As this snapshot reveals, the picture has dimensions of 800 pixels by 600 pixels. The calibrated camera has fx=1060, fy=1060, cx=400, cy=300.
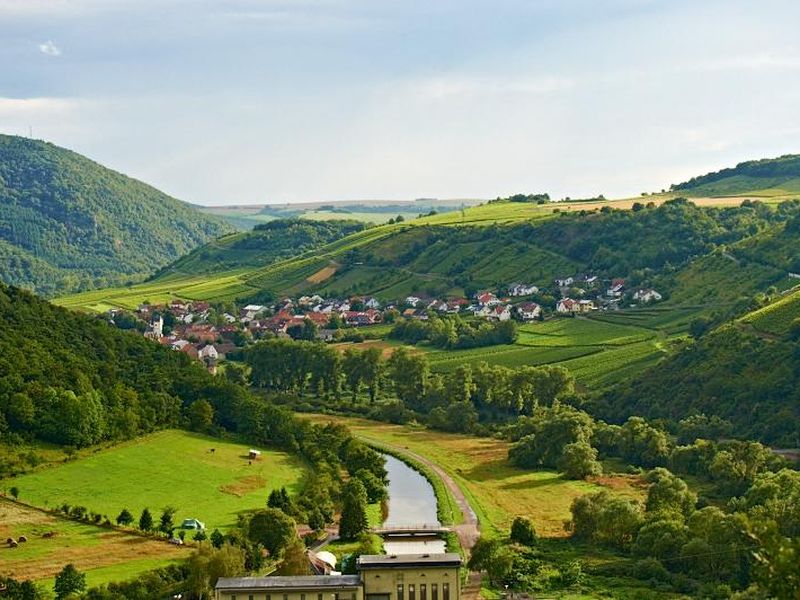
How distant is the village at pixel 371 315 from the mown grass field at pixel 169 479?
60321mm

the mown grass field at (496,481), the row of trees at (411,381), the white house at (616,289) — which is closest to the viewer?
the mown grass field at (496,481)

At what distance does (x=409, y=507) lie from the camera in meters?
85.4

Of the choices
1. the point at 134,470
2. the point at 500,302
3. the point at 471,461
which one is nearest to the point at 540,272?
the point at 500,302

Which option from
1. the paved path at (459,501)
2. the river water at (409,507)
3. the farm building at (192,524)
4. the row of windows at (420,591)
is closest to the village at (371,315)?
the paved path at (459,501)

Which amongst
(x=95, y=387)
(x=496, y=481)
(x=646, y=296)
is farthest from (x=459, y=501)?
(x=646, y=296)

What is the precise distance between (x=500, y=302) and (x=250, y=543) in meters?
119

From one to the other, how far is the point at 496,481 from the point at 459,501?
25.7ft

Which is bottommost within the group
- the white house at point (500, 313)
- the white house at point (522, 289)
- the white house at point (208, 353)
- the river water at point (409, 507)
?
the river water at point (409, 507)

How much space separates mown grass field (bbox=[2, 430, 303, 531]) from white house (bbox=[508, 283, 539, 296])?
97.9m

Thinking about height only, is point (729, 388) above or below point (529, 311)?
below

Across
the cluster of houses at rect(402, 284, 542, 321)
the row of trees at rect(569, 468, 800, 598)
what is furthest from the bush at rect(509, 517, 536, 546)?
the cluster of houses at rect(402, 284, 542, 321)

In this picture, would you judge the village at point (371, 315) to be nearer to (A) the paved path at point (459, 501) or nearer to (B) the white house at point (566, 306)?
(B) the white house at point (566, 306)

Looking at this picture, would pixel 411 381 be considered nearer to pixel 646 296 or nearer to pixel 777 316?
pixel 777 316

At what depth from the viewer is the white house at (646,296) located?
16162 cm
